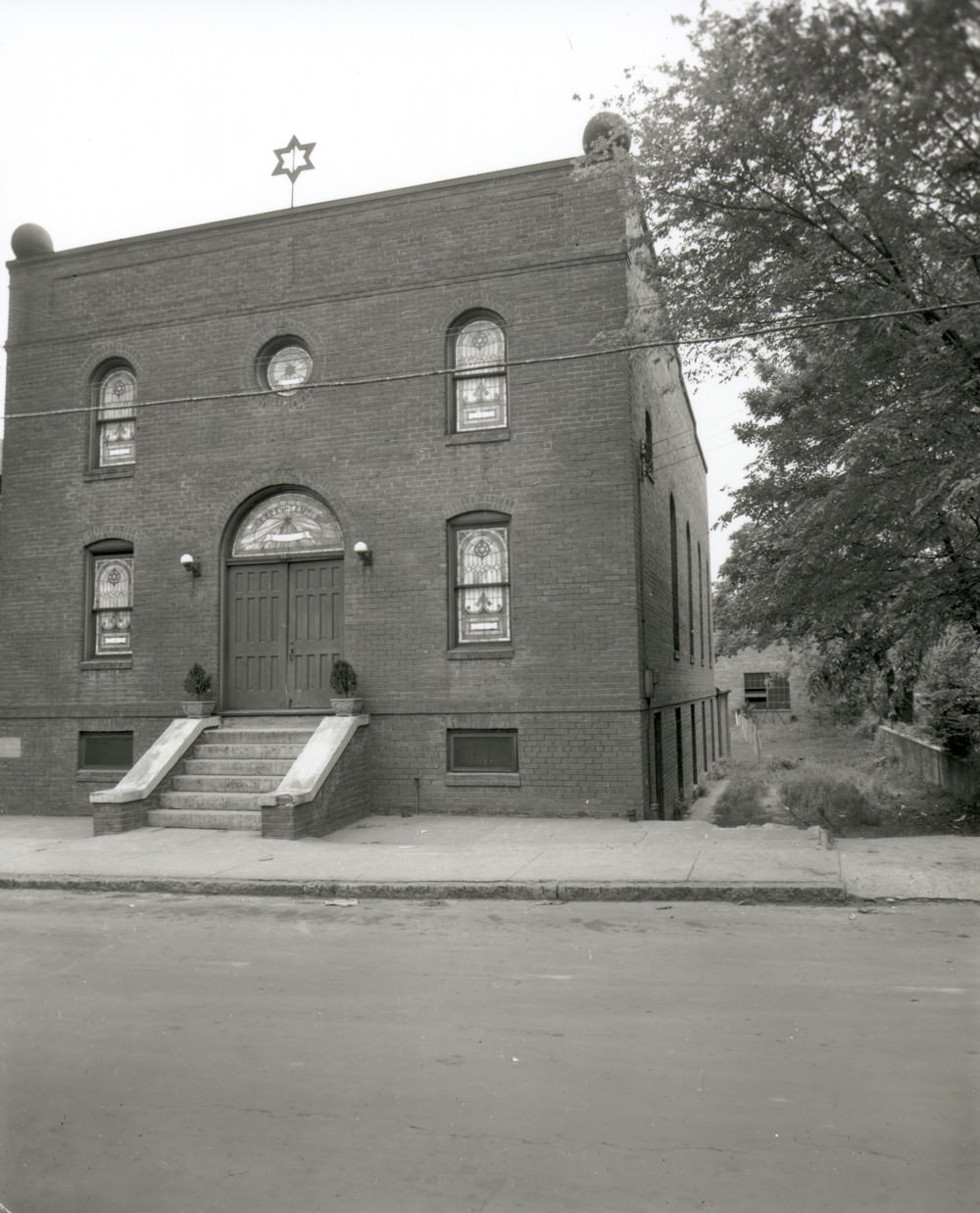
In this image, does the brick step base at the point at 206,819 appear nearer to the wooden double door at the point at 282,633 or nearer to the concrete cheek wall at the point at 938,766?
the wooden double door at the point at 282,633

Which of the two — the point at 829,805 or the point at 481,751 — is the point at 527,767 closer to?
the point at 481,751

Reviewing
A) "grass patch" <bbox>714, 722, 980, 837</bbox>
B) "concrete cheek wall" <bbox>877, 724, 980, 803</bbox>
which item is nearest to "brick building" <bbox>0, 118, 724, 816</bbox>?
"grass patch" <bbox>714, 722, 980, 837</bbox>

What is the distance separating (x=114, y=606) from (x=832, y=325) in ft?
35.7

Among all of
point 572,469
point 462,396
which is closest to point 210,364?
point 462,396

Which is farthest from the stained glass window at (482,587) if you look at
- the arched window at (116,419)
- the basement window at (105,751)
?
the arched window at (116,419)

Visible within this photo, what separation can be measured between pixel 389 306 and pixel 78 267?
5.45 metres

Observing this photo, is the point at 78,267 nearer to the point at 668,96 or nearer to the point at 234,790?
the point at 234,790

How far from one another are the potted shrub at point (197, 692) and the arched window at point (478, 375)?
4993 mm

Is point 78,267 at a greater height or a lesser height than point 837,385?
greater

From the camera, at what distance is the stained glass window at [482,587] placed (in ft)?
43.9

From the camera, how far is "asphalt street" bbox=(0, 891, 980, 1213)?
3.50 metres

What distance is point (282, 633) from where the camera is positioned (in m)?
14.3

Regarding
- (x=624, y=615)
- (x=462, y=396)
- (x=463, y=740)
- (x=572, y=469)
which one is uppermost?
(x=462, y=396)

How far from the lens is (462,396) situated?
45.4 ft
